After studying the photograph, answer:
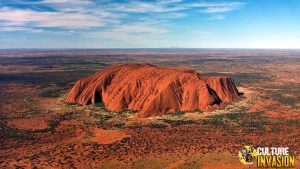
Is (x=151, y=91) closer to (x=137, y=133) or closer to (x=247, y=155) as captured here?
(x=137, y=133)

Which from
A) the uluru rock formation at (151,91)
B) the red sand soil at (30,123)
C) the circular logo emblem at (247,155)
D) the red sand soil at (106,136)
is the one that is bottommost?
the circular logo emblem at (247,155)

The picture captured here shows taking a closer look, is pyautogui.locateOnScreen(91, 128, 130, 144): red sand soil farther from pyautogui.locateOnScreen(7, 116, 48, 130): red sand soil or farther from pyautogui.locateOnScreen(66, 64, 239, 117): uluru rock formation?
pyautogui.locateOnScreen(7, 116, 48, 130): red sand soil

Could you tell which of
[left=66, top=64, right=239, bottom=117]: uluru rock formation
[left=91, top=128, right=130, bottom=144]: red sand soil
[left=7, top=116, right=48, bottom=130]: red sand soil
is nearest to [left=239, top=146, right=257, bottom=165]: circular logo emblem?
[left=91, top=128, right=130, bottom=144]: red sand soil

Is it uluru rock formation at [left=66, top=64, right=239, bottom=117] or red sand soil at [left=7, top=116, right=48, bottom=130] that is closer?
red sand soil at [left=7, top=116, right=48, bottom=130]

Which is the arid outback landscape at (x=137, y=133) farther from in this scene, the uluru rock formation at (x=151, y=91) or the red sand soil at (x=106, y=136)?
the uluru rock formation at (x=151, y=91)

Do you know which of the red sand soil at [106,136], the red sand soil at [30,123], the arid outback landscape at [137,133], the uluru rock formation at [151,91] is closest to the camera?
the arid outback landscape at [137,133]

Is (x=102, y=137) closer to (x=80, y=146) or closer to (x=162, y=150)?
(x=80, y=146)

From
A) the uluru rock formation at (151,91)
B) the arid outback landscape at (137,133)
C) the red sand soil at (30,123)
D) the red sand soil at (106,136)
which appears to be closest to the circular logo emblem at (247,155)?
the arid outback landscape at (137,133)
